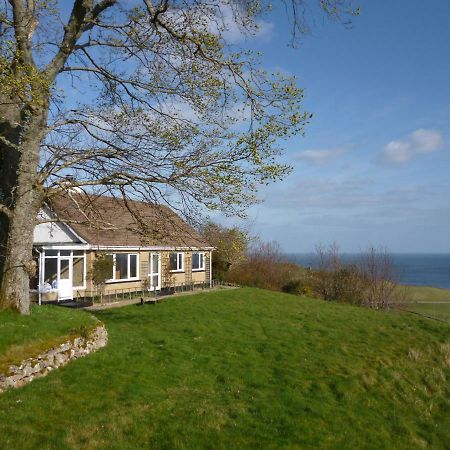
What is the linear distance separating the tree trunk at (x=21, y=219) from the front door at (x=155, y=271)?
1668 cm

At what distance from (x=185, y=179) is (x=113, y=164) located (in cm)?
226

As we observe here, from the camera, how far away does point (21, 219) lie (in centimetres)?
1291

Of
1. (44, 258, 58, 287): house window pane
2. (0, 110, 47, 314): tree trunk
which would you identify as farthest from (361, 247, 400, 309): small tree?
(0, 110, 47, 314): tree trunk

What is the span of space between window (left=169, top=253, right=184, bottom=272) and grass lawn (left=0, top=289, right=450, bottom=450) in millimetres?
13599

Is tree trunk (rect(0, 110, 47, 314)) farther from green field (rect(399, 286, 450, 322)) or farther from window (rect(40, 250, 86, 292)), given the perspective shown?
green field (rect(399, 286, 450, 322))

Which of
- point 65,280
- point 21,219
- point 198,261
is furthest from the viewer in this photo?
point 198,261

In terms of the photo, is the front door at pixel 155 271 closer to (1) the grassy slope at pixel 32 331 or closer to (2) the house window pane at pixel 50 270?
(2) the house window pane at pixel 50 270

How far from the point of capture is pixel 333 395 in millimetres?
10914

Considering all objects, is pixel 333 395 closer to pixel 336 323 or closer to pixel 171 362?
pixel 171 362

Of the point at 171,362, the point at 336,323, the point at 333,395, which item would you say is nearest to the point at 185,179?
the point at 171,362

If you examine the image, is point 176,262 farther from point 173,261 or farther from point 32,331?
point 32,331

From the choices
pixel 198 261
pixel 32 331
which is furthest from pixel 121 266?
pixel 32 331

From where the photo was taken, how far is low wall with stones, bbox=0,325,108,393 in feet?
31.3

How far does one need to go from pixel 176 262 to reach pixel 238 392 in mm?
22955
